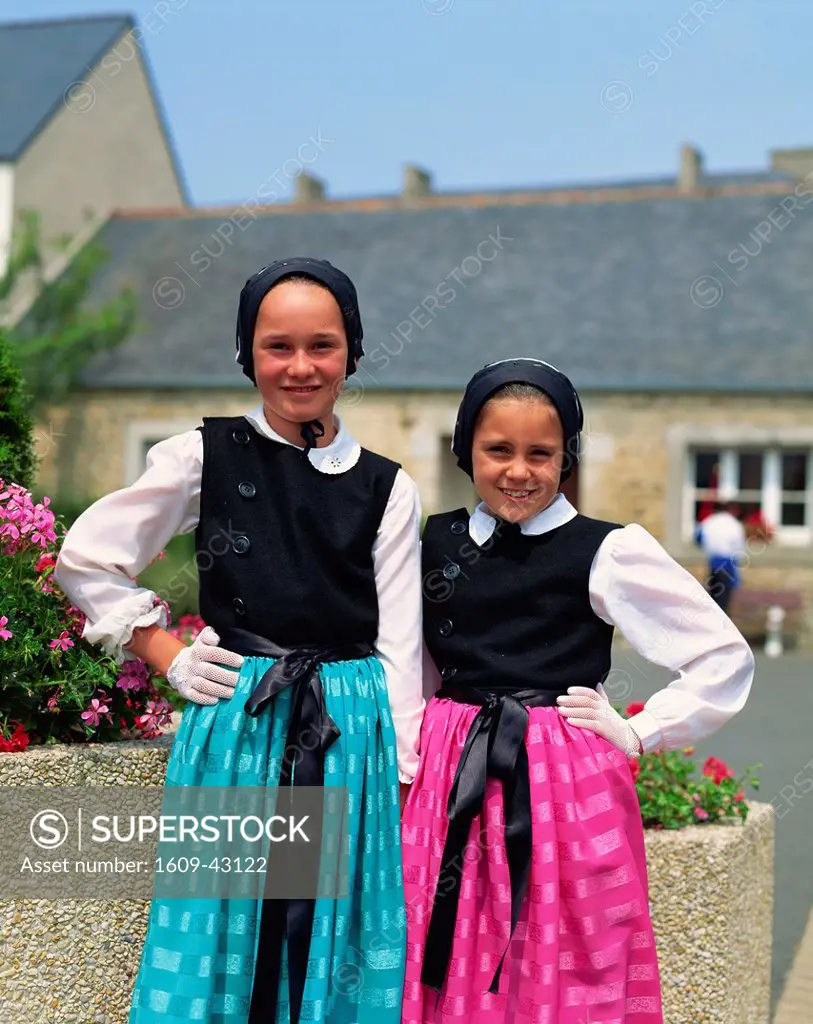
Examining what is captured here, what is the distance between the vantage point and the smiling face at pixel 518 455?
2.56 metres

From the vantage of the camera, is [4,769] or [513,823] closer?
[513,823]

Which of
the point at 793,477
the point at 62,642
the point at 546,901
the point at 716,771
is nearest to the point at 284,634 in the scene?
the point at 62,642

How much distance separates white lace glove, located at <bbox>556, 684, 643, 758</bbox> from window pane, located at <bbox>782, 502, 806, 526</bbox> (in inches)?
490

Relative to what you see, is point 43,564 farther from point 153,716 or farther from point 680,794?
point 680,794

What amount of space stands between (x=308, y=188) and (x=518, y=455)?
21.2m

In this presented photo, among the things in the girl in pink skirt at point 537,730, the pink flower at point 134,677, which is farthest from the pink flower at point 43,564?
the girl in pink skirt at point 537,730

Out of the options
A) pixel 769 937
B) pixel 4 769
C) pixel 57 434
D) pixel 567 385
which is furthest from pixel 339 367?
pixel 57 434

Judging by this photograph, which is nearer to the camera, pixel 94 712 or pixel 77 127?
pixel 94 712

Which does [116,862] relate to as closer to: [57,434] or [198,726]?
[198,726]

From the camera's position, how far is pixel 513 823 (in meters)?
2.48

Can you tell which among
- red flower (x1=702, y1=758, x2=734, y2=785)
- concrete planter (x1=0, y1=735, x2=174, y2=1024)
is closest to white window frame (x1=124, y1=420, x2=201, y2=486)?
red flower (x1=702, y1=758, x2=734, y2=785)

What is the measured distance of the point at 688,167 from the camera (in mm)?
20234

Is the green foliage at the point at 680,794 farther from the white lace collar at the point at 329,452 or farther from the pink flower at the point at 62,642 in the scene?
the pink flower at the point at 62,642

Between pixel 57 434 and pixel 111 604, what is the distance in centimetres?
1409
